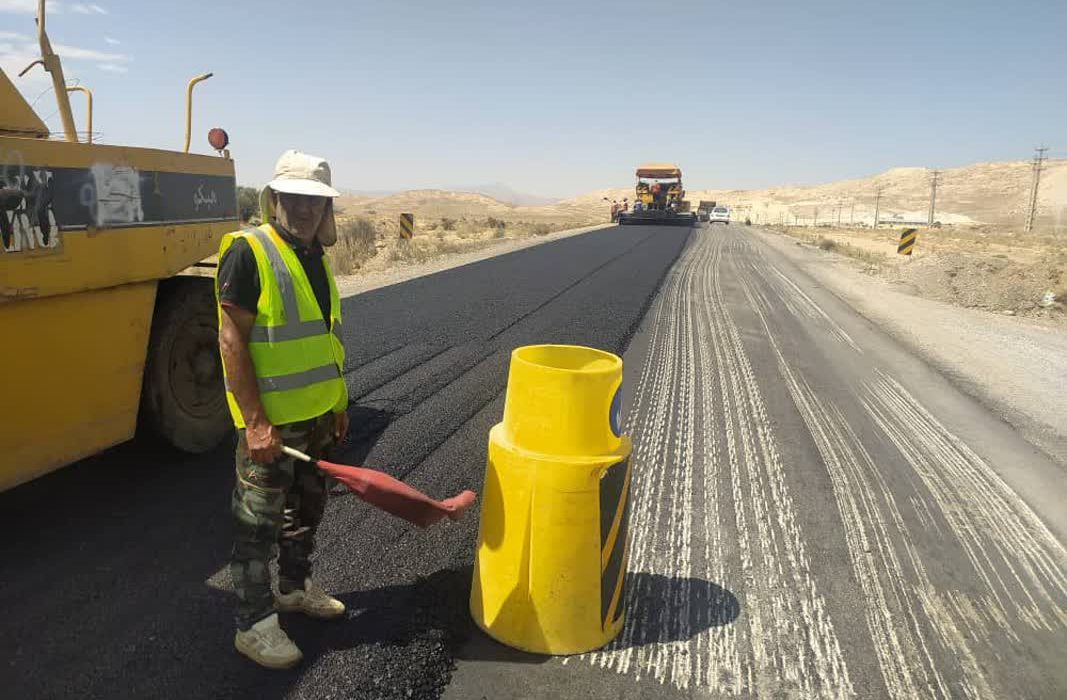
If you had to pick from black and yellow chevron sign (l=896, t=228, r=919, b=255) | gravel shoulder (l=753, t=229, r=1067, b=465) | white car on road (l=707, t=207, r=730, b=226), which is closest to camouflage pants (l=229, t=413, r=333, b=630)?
gravel shoulder (l=753, t=229, r=1067, b=465)

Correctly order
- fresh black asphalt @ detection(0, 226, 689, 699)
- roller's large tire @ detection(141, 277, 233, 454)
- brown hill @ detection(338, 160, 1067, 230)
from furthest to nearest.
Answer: brown hill @ detection(338, 160, 1067, 230) → roller's large tire @ detection(141, 277, 233, 454) → fresh black asphalt @ detection(0, 226, 689, 699)

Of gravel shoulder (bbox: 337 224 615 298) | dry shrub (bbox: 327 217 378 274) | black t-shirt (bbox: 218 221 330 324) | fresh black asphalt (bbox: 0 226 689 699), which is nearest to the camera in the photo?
black t-shirt (bbox: 218 221 330 324)

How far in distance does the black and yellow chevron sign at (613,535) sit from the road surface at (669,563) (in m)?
0.22

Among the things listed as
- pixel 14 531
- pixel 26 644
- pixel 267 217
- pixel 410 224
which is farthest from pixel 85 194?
pixel 410 224

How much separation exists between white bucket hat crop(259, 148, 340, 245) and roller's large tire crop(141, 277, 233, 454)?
1947 mm

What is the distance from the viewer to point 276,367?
91.1 inches

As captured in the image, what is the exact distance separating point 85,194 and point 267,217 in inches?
54.2

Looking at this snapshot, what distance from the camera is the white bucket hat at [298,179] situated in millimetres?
2295

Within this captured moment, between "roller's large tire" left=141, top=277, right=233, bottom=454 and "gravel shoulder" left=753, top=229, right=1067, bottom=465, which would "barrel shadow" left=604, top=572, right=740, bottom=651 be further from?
A: "gravel shoulder" left=753, top=229, right=1067, bottom=465

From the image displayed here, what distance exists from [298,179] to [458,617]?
1909mm

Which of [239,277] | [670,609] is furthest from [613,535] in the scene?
[239,277]

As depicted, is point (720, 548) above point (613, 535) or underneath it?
underneath

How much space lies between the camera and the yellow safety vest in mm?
2252

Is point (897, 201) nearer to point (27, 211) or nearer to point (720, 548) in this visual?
point (720, 548)
